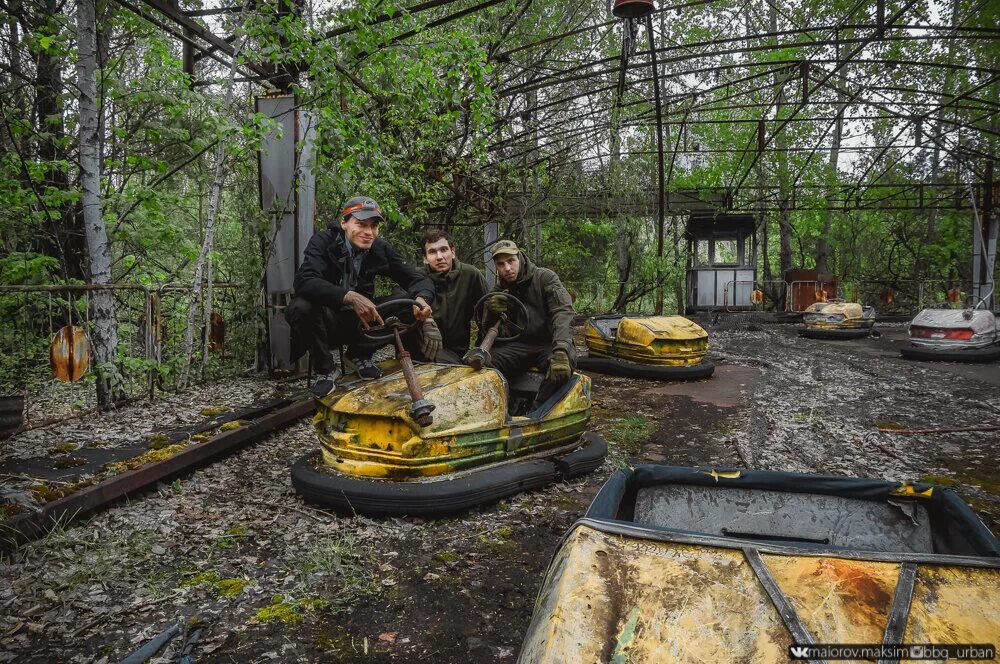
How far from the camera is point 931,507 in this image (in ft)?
5.35

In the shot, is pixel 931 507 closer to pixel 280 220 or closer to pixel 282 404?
pixel 282 404

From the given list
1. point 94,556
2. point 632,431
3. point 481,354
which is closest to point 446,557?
point 481,354

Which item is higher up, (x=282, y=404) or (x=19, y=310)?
(x=19, y=310)

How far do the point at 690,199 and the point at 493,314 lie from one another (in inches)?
460

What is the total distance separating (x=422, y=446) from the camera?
8.17 ft

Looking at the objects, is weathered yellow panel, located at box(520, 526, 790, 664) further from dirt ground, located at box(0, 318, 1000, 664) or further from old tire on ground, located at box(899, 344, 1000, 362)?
old tire on ground, located at box(899, 344, 1000, 362)

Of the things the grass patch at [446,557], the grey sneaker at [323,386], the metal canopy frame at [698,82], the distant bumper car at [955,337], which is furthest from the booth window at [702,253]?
the grass patch at [446,557]

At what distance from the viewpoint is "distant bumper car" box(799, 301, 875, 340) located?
10.5 metres

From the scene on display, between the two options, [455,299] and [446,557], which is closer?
[446,557]

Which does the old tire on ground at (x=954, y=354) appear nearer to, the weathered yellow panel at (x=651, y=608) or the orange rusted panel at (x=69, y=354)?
the weathered yellow panel at (x=651, y=608)

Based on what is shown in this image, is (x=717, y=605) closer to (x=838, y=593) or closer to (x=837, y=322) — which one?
(x=838, y=593)

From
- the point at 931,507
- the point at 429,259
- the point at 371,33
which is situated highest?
the point at 371,33

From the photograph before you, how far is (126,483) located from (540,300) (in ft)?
7.45

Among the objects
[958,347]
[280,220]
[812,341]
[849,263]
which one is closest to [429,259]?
[280,220]
